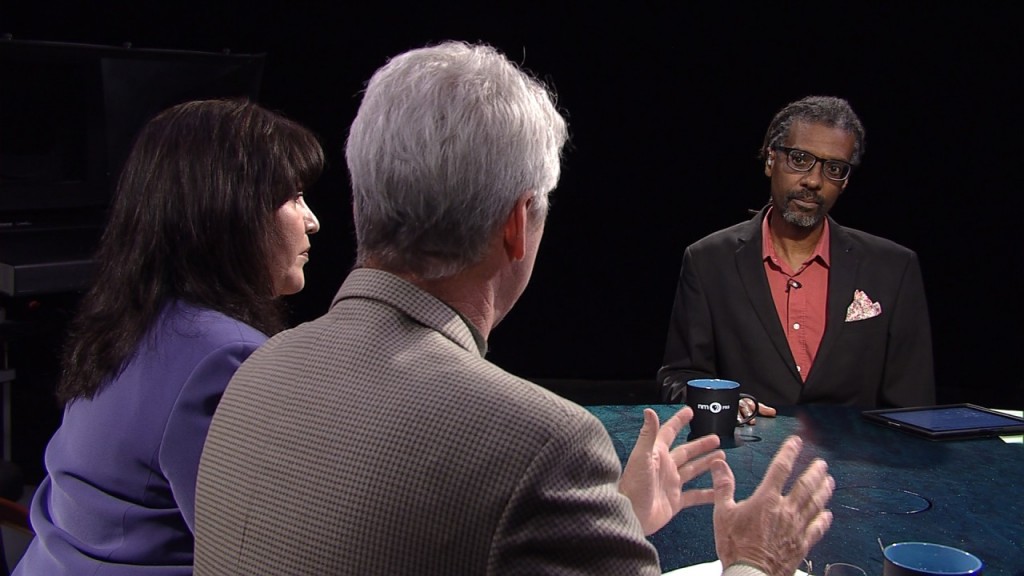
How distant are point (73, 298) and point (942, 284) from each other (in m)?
4.51

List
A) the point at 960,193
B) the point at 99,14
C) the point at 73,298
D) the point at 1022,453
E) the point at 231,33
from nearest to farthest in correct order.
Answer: the point at 1022,453 < the point at 73,298 < the point at 99,14 < the point at 231,33 < the point at 960,193

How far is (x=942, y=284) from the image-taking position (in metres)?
5.79

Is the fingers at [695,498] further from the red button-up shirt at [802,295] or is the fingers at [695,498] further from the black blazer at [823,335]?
the red button-up shirt at [802,295]

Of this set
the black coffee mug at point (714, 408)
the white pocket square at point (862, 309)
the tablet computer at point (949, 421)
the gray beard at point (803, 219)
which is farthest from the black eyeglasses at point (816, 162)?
the black coffee mug at point (714, 408)

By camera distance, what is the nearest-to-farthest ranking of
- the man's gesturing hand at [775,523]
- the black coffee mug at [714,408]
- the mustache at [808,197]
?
the man's gesturing hand at [775,523] → the black coffee mug at [714,408] → the mustache at [808,197]

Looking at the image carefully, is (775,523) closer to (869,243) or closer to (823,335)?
(823,335)

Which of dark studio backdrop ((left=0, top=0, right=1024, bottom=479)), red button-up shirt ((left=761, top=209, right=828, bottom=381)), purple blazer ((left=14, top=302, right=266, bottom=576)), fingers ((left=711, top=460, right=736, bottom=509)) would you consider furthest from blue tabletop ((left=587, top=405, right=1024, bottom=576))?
dark studio backdrop ((left=0, top=0, right=1024, bottom=479))

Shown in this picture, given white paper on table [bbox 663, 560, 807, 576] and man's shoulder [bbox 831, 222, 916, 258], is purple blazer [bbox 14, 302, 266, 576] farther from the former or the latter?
man's shoulder [bbox 831, 222, 916, 258]

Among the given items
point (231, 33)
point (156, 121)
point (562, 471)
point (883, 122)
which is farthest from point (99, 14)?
point (562, 471)

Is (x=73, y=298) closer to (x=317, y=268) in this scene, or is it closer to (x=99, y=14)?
(x=99, y=14)

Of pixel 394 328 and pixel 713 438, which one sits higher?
pixel 394 328

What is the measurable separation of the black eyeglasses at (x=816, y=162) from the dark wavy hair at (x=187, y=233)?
1.71 meters

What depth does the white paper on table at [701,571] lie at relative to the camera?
141 cm

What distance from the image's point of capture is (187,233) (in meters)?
1.68
